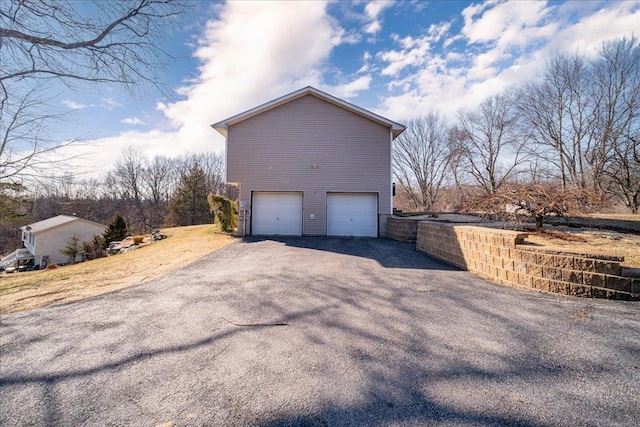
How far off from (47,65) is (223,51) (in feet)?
11.6

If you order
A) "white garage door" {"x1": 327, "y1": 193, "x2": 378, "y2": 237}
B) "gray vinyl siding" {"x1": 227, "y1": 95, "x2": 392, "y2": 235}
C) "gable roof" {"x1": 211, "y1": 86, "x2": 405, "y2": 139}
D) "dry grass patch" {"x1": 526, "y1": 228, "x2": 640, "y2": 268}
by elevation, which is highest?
"gable roof" {"x1": 211, "y1": 86, "x2": 405, "y2": 139}

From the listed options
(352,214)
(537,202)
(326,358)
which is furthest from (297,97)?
(326,358)

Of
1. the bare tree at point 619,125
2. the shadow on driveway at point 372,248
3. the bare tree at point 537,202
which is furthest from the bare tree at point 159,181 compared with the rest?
the bare tree at point 619,125

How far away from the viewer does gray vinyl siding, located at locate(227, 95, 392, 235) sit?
1184 centimetres

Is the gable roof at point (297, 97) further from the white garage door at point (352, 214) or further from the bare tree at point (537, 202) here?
the bare tree at point (537, 202)

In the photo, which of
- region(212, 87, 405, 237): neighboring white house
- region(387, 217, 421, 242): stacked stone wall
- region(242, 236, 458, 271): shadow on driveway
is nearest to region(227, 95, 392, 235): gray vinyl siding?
region(212, 87, 405, 237): neighboring white house

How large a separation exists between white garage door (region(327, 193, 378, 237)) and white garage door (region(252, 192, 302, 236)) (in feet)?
4.89

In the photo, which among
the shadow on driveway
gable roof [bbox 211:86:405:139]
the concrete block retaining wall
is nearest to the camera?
the concrete block retaining wall

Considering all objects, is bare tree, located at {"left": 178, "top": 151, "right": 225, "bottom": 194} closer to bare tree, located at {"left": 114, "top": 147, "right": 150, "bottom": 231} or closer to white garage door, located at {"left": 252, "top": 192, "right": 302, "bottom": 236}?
bare tree, located at {"left": 114, "top": 147, "right": 150, "bottom": 231}

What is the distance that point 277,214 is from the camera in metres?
12.0

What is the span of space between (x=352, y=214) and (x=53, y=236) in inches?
1091

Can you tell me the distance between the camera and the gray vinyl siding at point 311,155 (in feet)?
38.8

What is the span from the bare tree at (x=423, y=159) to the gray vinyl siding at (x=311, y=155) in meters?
19.7

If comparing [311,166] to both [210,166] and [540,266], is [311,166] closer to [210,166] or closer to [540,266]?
[540,266]
